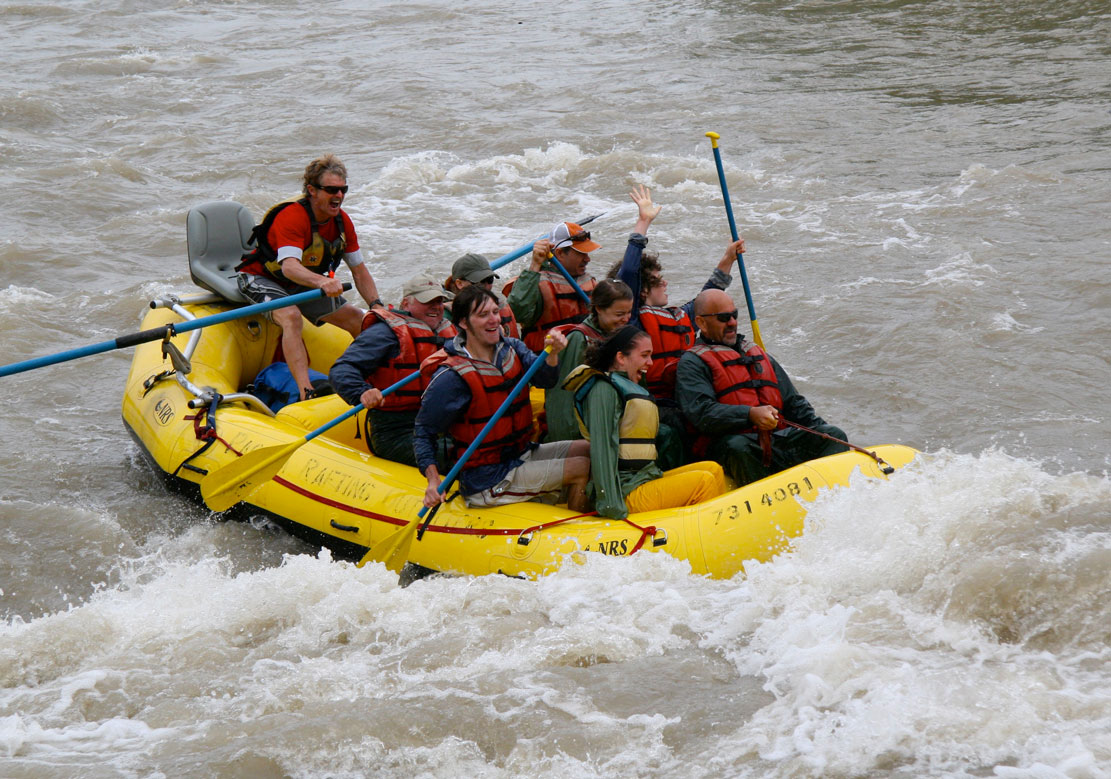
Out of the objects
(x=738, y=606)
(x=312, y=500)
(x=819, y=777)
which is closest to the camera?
(x=819, y=777)

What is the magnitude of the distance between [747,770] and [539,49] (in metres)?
15.0

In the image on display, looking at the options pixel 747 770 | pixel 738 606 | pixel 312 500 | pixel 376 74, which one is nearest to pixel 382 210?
pixel 376 74

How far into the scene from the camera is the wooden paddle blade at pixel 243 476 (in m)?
5.34

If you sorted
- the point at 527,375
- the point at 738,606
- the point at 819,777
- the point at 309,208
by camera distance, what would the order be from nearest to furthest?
1. the point at 819,777
2. the point at 738,606
3. the point at 527,375
4. the point at 309,208

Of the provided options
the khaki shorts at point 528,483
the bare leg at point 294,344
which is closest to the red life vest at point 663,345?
the khaki shorts at point 528,483

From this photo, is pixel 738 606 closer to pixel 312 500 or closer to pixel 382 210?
pixel 312 500

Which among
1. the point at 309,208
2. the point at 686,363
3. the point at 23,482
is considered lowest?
the point at 23,482

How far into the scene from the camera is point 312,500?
17.5ft

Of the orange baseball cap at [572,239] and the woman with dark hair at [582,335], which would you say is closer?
the woman with dark hair at [582,335]

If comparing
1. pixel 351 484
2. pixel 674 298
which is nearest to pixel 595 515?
pixel 351 484

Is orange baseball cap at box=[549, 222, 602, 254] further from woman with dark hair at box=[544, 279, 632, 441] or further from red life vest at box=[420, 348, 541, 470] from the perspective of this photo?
red life vest at box=[420, 348, 541, 470]

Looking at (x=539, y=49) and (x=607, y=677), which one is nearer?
(x=607, y=677)

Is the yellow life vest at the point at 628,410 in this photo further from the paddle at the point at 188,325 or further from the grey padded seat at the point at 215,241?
the grey padded seat at the point at 215,241

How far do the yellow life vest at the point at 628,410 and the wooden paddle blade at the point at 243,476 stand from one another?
1.34 meters
